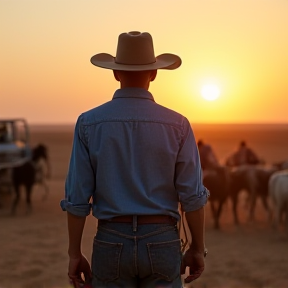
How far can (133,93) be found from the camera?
2.89 metres

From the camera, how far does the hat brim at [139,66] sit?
293 cm

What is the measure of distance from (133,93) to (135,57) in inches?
7.8

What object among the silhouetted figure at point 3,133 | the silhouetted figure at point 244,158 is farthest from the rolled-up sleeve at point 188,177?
the silhouetted figure at point 3,133

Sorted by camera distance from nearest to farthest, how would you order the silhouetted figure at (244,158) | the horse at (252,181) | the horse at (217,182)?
the horse at (217,182) → the horse at (252,181) → the silhouetted figure at (244,158)

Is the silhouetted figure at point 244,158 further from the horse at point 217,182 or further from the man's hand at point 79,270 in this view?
the man's hand at point 79,270

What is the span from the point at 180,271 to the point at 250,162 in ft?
38.4

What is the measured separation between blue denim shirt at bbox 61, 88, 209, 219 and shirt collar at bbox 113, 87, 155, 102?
0.13ft

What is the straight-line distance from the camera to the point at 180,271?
2895mm

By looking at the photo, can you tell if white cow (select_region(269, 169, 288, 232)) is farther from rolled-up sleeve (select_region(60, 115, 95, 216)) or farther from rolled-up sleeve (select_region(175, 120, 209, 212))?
rolled-up sleeve (select_region(60, 115, 95, 216))

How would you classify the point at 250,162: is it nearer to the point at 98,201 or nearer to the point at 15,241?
the point at 15,241

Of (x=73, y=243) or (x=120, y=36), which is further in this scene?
(x=120, y=36)

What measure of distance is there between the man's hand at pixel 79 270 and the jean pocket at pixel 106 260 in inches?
5.0

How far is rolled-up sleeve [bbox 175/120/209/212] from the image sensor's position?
111 inches

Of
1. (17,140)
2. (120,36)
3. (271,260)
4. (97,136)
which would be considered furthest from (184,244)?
(17,140)
